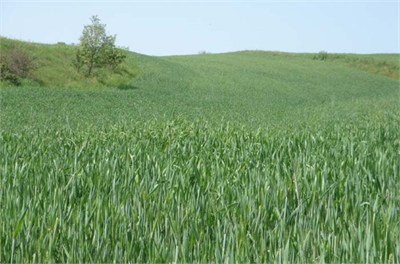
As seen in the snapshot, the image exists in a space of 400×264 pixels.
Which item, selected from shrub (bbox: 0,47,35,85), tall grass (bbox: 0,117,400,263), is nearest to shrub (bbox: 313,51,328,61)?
shrub (bbox: 0,47,35,85)

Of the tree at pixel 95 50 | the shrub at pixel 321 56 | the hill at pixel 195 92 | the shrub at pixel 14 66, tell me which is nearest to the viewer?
the hill at pixel 195 92

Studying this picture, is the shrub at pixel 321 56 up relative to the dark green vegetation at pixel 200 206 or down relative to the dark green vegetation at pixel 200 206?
up

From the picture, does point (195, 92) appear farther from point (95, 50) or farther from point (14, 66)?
point (14, 66)

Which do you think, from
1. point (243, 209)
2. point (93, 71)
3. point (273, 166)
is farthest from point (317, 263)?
point (93, 71)

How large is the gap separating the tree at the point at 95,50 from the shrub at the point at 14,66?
500cm

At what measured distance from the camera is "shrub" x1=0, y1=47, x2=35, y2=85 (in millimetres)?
34034

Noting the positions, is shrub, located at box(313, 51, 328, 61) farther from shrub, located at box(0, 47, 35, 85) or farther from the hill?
shrub, located at box(0, 47, 35, 85)

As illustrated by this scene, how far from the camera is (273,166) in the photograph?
221 inches

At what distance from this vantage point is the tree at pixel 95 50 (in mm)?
39875

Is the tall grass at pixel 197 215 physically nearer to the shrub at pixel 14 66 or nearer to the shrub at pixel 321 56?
the shrub at pixel 14 66

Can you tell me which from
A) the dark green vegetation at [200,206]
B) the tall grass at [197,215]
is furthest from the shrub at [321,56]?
the tall grass at [197,215]

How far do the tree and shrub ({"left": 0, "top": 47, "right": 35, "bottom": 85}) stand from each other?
5.00 meters

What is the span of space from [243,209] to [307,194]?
2.38 ft

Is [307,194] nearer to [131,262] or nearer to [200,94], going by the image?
[131,262]
